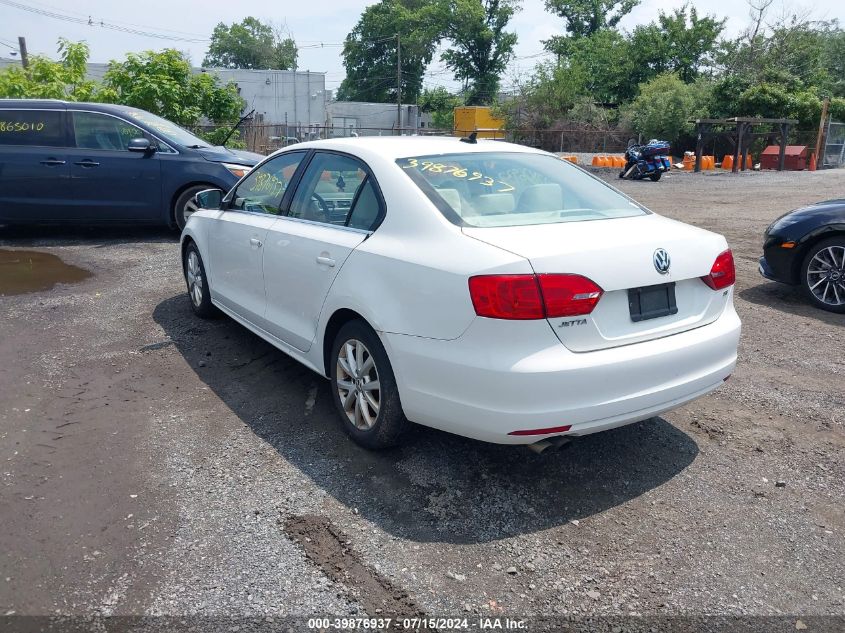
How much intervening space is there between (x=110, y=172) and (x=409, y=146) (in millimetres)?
7023

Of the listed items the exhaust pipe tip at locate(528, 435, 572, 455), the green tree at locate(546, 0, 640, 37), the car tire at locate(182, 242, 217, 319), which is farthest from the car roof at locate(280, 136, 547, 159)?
the green tree at locate(546, 0, 640, 37)

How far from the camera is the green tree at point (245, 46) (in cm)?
10538

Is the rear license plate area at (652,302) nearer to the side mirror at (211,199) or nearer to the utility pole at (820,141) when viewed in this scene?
the side mirror at (211,199)

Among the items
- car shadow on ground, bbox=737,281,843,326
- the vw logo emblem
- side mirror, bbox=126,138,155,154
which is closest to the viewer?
the vw logo emblem

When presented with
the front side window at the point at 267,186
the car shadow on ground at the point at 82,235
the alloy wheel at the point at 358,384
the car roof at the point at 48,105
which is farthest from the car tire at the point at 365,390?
the car roof at the point at 48,105

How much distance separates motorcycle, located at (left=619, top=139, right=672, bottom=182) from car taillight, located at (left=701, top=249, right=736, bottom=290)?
20644mm

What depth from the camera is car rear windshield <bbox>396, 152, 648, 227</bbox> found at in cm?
374

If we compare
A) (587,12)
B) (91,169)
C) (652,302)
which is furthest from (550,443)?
(587,12)

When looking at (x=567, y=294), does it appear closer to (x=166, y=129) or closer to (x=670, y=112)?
(x=166, y=129)

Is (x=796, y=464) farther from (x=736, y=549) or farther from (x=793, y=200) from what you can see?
(x=793, y=200)

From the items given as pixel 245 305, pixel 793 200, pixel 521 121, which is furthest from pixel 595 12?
pixel 245 305

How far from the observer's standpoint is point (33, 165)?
9867mm

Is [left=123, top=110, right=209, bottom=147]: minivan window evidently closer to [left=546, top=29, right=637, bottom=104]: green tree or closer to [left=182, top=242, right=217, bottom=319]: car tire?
[left=182, top=242, right=217, bottom=319]: car tire

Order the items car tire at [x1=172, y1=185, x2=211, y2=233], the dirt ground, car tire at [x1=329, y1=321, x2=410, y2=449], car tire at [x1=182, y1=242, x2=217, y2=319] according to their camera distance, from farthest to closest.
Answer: car tire at [x1=172, y1=185, x2=211, y2=233] < car tire at [x1=182, y1=242, x2=217, y2=319] < car tire at [x1=329, y1=321, x2=410, y2=449] < the dirt ground
